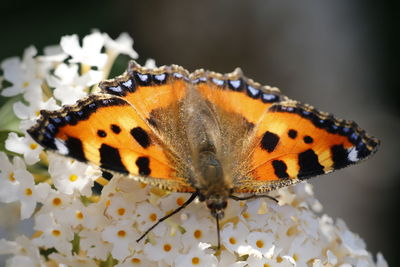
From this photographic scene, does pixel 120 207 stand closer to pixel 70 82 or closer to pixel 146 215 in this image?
pixel 146 215

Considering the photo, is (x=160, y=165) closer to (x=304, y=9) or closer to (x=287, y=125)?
(x=287, y=125)

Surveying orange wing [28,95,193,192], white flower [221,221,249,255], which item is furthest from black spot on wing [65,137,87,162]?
white flower [221,221,249,255]

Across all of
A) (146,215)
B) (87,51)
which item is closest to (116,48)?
(87,51)

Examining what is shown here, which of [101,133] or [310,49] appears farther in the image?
[310,49]

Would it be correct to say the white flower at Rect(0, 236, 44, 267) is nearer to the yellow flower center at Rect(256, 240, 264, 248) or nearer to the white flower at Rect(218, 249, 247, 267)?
the white flower at Rect(218, 249, 247, 267)

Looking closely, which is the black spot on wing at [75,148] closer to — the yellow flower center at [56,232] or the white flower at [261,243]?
the yellow flower center at [56,232]

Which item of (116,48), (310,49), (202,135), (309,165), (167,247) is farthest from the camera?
(310,49)

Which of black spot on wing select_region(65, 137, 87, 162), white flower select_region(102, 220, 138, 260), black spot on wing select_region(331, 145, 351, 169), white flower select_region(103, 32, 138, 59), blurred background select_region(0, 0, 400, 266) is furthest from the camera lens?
blurred background select_region(0, 0, 400, 266)

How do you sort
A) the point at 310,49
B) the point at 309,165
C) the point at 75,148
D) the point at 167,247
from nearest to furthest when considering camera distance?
the point at 75,148 → the point at 167,247 → the point at 309,165 → the point at 310,49
